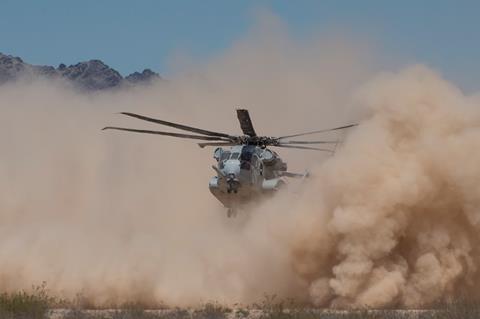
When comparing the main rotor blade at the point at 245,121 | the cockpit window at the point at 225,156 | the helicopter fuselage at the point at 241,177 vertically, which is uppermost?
the main rotor blade at the point at 245,121

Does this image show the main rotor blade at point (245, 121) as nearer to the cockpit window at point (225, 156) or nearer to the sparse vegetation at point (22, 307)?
the cockpit window at point (225, 156)

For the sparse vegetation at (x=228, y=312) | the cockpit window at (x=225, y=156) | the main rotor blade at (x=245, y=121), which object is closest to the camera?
the sparse vegetation at (x=228, y=312)

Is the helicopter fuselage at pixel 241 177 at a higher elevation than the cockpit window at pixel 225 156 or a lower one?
lower

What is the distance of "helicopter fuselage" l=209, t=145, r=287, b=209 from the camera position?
3447 cm

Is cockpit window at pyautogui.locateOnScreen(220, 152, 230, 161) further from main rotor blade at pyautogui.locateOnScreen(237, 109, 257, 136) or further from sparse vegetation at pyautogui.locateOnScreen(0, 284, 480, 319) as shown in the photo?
sparse vegetation at pyautogui.locateOnScreen(0, 284, 480, 319)

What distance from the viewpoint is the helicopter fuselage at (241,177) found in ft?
113

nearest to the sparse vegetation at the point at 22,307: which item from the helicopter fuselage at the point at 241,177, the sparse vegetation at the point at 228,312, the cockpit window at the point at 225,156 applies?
the sparse vegetation at the point at 228,312

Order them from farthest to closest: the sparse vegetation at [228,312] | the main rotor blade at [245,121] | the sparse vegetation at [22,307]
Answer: the main rotor blade at [245,121]
the sparse vegetation at [22,307]
the sparse vegetation at [228,312]

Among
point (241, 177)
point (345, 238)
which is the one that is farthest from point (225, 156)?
point (345, 238)

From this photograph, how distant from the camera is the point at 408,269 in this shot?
1068 inches

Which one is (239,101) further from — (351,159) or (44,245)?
(351,159)

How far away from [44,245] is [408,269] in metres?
14.5

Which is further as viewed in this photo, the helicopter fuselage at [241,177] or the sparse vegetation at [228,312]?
the helicopter fuselage at [241,177]

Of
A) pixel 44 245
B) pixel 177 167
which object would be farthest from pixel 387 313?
pixel 177 167
